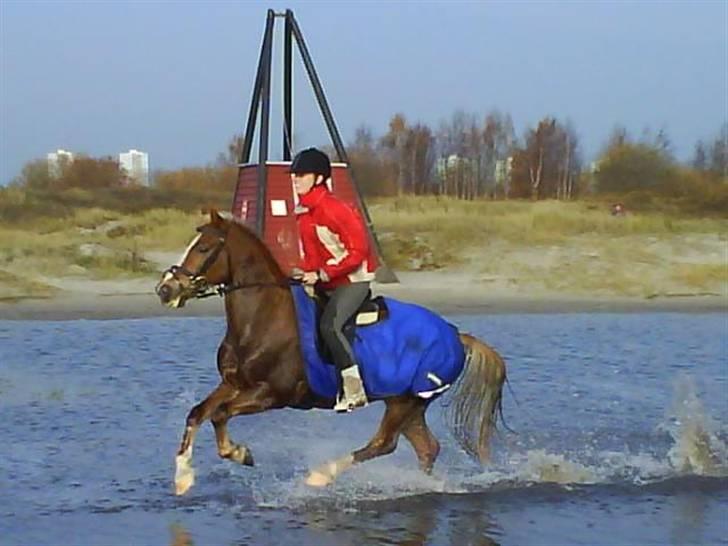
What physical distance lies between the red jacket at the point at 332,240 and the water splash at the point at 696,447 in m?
3.01

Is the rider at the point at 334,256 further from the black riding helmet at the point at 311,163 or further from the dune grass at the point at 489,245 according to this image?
the dune grass at the point at 489,245

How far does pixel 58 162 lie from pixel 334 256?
1621 inches

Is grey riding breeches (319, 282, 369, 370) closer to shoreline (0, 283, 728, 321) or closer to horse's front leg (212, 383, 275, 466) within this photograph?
horse's front leg (212, 383, 275, 466)

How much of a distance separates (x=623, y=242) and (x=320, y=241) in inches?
935

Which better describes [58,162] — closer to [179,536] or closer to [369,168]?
[369,168]

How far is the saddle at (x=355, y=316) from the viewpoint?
31.4 ft

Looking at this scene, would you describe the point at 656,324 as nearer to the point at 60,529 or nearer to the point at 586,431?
the point at 586,431

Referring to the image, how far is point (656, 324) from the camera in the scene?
24.2 m

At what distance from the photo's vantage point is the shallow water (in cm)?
895

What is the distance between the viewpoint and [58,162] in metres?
49.5

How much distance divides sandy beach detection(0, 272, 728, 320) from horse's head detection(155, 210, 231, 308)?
15332 millimetres

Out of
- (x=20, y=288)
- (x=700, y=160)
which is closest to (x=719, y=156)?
(x=700, y=160)

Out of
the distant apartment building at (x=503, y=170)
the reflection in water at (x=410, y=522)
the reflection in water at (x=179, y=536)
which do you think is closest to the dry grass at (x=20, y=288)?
the reflection in water at (x=410, y=522)

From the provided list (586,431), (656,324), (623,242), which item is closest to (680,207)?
(623,242)
